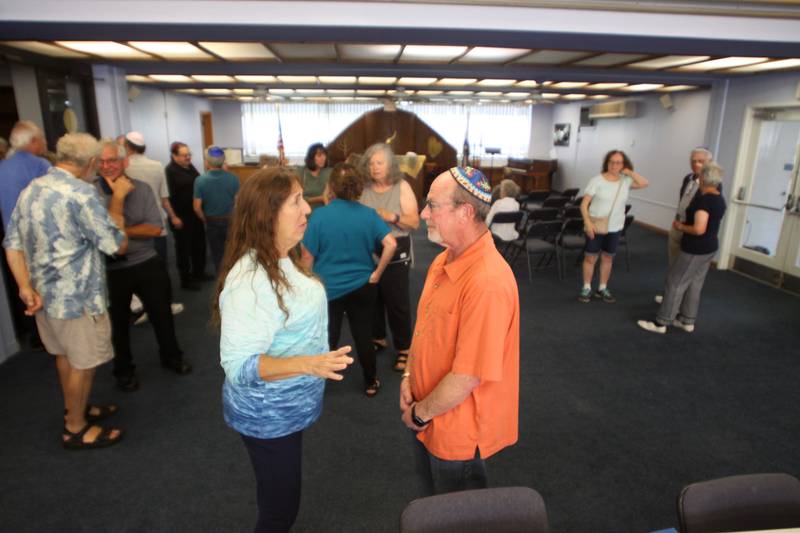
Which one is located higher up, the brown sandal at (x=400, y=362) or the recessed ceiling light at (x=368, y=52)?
the recessed ceiling light at (x=368, y=52)

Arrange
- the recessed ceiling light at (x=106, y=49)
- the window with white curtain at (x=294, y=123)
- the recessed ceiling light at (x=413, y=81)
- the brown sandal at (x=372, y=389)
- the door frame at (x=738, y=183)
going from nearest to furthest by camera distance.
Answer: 1. the brown sandal at (x=372, y=389)
2. the recessed ceiling light at (x=106, y=49)
3. the door frame at (x=738, y=183)
4. the recessed ceiling light at (x=413, y=81)
5. the window with white curtain at (x=294, y=123)

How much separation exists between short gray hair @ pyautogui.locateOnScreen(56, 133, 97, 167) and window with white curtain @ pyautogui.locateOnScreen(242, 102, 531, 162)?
1259 centimetres

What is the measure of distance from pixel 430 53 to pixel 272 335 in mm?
4997

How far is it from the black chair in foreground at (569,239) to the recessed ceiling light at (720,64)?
7.38 feet

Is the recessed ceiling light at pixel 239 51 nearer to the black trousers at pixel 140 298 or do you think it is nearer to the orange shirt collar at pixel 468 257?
the black trousers at pixel 140 298

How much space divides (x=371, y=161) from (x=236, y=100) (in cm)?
1228

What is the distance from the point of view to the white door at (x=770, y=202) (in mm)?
5895

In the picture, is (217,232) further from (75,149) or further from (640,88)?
(640,88)

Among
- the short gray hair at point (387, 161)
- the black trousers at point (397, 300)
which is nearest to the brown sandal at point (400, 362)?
the black trousers at point (397, 300)

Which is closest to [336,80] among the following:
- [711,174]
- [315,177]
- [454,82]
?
[454,82]

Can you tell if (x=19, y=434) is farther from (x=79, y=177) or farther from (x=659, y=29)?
(x=659, y=29)

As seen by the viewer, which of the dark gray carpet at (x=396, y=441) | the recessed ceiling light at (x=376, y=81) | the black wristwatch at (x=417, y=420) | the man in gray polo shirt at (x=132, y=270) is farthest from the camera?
the recessed ceiling light at (x=376, y=81)

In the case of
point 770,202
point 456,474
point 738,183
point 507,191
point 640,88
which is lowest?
point 456,474

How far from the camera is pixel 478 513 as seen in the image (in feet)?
4.11
